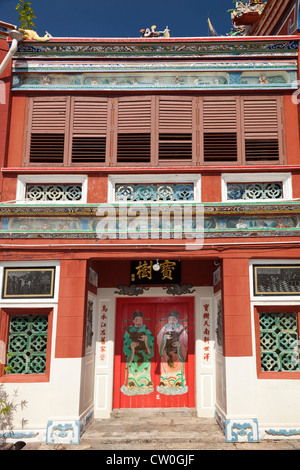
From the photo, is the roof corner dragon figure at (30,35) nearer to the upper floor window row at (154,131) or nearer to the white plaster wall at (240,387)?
the upper floor window row at (154,131)

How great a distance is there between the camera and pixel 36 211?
752cm

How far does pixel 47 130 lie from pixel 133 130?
5.99ft

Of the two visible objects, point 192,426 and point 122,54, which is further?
point 122,54

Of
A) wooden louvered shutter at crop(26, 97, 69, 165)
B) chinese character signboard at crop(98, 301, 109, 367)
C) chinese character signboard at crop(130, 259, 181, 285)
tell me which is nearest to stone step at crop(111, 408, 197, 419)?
chinese character signboard at crop(98, 301, 109, 367)

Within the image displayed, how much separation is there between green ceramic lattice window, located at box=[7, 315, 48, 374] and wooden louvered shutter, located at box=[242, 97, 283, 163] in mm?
5401

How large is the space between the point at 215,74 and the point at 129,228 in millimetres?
3865

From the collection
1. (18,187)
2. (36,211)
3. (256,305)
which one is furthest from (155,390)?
(18,187)

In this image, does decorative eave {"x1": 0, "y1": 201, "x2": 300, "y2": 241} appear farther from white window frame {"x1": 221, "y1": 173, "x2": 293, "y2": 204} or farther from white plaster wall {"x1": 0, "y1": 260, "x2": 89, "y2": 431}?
white plaster wall {"x1": 0, "y1": 260, "x2": 89, "y2": 431}

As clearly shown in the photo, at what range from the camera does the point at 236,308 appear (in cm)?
727

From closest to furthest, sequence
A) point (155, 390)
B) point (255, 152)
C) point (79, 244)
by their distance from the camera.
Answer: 1. point (79, 244)
2. point (255, 152)
3. point (155, 390)

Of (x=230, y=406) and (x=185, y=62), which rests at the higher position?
(x=185, y=62)

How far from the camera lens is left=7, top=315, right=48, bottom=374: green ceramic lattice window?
7.32 metres

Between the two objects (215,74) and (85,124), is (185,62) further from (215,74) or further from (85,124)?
(85,124)

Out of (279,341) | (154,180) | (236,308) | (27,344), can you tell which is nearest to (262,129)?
(154,180)
